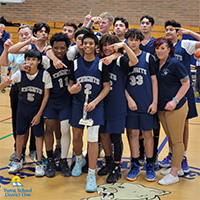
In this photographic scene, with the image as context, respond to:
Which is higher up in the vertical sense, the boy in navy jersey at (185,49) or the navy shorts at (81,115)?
the boy in navy jersey at (185,49)

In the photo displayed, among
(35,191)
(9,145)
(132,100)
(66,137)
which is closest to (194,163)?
(132,100)

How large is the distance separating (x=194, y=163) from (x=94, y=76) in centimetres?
183

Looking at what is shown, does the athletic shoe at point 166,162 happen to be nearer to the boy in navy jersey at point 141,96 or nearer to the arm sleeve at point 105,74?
the boy in navy jersey at point 141,96

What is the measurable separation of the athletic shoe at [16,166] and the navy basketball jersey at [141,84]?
1513mm

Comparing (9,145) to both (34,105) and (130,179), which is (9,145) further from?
(130,179)

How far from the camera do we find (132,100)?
11.3 ft

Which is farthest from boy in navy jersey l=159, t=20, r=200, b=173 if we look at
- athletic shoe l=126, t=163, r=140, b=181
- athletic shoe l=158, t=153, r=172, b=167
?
athletic shoe l=126, t=163, r=140, b=181

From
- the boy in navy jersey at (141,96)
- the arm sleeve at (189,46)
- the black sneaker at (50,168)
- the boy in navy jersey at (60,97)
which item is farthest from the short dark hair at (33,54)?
the arm sleeve at (189,46)

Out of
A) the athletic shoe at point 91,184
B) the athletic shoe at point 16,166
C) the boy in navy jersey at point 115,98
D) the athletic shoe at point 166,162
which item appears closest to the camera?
the athletic shoe at point 91,184

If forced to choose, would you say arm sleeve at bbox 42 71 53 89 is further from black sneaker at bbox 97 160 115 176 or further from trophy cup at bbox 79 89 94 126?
black sneaker at bbox 97 160 115 176

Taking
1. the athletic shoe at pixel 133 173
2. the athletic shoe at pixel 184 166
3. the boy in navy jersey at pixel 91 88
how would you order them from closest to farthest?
1. the boy in navy jersey at pixel 91 88
2. the athletic shoe at pixel 133 173
3. the athletic shoe at pixel 184 166

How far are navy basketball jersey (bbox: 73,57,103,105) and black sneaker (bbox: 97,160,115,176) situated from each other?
80 centimetres

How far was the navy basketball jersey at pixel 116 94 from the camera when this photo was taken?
11.3 ft

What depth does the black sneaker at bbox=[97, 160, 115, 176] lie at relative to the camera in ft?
12.1
